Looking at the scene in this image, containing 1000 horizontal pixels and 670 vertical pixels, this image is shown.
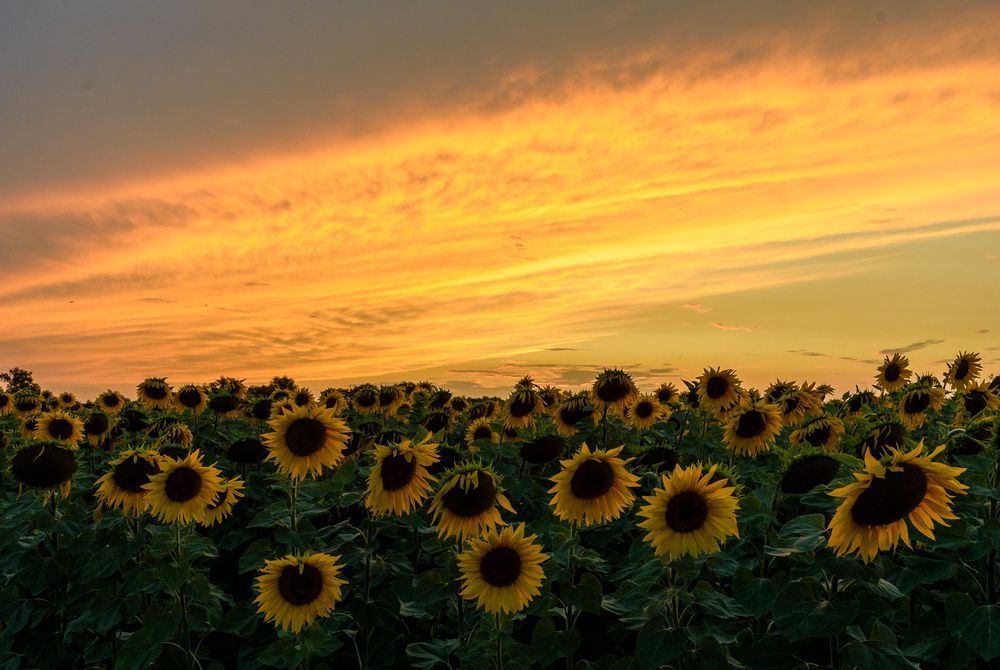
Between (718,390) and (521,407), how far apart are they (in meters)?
3.38

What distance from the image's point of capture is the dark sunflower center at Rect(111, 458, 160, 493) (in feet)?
24.6

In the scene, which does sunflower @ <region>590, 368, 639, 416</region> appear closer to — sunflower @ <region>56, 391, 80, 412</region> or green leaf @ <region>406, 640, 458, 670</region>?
green leaf @ <region>406, 640, 458, 670</region>

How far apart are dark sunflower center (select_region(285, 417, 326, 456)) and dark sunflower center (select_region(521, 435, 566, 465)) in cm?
247

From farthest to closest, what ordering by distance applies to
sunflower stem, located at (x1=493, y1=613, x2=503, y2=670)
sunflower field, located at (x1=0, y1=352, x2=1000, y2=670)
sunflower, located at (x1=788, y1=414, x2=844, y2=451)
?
1. sunflower, located at (x1=788, y1=414, x2=844, y2=451)
2. sunflower stem, located at (x1=493, y1=613, x2=503, y2=670)
3. sunflower field, located at (x1=0, y1=352, x2=1000, y2=670)

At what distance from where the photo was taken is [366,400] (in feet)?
53.8

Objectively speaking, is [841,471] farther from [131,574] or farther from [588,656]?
[131,574]

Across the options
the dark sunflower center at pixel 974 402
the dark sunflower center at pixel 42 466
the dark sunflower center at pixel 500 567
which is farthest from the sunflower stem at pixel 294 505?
the dark sunflower center at pixel 974 402

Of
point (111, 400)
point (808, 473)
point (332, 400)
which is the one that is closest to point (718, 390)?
point (808, 473)

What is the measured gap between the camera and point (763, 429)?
9797 mm

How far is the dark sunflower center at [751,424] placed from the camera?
972 cm

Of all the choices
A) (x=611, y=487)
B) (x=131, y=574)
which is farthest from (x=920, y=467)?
(x=131, y=574)

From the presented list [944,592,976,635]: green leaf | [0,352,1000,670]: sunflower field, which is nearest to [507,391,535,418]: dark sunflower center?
[0,352,1000,670]: sunflower field

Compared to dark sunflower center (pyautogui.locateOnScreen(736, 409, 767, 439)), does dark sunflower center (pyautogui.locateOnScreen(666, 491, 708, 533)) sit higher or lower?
higher

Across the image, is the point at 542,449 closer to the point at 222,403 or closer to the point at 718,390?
the point at 718,390
